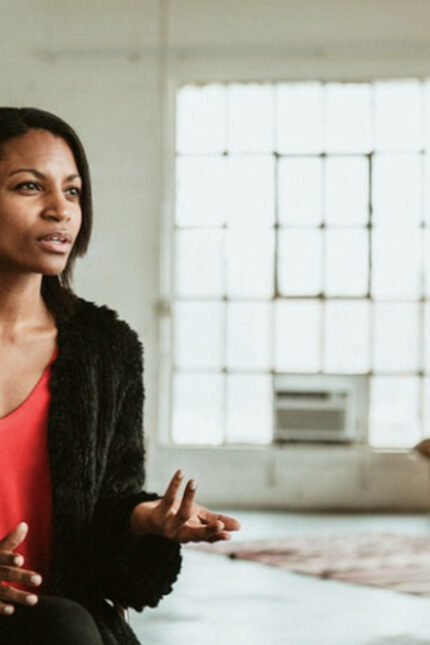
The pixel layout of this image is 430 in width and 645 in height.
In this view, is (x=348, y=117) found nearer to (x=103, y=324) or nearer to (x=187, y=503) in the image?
(x=103, y=324)

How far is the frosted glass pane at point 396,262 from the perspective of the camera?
25.2 ft

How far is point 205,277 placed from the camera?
7.84 metres

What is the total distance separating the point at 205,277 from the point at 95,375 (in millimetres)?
6130

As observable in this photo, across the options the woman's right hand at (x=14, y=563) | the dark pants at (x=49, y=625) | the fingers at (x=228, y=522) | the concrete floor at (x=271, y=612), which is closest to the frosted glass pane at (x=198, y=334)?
the concrete floor at (x=271, y=612)

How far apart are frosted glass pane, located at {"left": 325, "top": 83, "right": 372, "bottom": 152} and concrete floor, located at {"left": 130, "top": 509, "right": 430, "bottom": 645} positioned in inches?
116

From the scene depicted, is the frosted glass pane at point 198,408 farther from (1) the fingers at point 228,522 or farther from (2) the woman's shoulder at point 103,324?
(1) the fingers at point 228,522

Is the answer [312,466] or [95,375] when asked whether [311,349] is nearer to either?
[312,466]

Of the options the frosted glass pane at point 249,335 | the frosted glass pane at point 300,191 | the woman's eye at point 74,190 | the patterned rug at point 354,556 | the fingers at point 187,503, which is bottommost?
the patterned rug at point 354,556

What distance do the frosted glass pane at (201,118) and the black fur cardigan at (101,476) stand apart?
6129 mm

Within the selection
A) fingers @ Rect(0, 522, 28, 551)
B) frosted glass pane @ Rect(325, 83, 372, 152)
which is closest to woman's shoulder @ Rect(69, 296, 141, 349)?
fingers @ Rect(0, 522, 28, 551)

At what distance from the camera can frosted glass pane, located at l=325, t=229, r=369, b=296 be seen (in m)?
7.70

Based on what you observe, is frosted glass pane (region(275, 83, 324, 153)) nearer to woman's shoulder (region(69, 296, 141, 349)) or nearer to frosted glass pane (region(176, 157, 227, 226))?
frosted glass pane (region(176, 157, 227, 226))

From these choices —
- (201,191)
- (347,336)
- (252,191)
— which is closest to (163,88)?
(201,191)

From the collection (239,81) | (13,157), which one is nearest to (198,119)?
(239,81)
